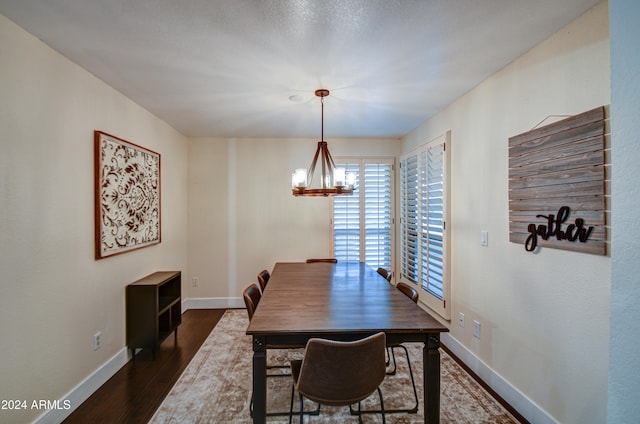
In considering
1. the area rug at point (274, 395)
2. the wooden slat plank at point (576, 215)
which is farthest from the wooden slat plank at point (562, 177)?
the area rug at point (274, 395)

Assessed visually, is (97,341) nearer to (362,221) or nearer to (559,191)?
(362,221)

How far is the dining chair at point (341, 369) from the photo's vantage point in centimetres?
146

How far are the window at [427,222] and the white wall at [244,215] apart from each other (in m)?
1.16

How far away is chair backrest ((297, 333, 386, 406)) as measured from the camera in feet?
4.80

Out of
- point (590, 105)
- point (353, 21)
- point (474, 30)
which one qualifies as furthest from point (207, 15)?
point (590, 105)

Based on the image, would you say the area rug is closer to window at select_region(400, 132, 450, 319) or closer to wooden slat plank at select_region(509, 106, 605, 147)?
window at select_region(400, 132, 450, 319)

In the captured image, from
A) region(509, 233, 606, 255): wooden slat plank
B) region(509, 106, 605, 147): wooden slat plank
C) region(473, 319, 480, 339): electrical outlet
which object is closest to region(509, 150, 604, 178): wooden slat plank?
region(509, 106, 605, 147): wooden slat plank

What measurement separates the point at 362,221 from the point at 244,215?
5.83ft

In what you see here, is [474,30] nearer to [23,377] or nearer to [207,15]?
[207,15]

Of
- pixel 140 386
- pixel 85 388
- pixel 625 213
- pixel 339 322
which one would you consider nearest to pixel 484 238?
pixel 339 322

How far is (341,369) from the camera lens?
1490 millimetres

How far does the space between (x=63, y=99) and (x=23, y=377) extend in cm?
179

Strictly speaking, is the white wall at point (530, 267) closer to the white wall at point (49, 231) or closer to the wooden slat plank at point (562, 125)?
the wooden slat plank at point (562, 125)

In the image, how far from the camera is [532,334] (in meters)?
1.92
